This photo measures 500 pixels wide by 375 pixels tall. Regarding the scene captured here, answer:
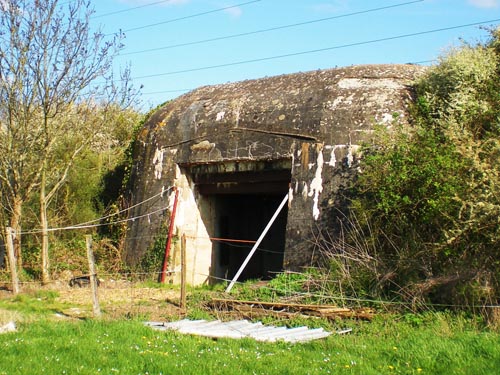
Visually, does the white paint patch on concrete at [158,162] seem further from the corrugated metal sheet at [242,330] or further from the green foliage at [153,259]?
the corrugated metal sheet at [242,330]

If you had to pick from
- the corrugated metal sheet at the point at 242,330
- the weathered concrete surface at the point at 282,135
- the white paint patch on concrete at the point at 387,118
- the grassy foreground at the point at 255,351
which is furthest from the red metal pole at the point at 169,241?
the grassy foreground at the point at 255,351

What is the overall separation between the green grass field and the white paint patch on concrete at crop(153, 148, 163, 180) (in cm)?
613

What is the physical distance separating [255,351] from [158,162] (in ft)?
26.6

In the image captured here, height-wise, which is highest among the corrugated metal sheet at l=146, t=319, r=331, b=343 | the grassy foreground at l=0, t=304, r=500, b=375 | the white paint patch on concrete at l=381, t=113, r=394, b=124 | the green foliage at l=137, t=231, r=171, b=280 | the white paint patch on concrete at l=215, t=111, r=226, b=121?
the white paint patch on concrete at l=215, t=111, r=226, b=121

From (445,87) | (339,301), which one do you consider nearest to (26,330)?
(339,301)

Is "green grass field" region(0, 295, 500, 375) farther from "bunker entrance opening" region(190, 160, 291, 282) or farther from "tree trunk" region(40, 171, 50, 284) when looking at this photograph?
"tree trunk" region(40, 171, 50, 284)

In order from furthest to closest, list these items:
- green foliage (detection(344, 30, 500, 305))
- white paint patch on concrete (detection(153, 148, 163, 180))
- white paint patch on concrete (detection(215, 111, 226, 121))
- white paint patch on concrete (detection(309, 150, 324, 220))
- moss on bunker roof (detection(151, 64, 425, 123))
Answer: white paint patch on concrete (detection(153, 148, 163, 180)) → white paint patch on concrete (detection(215, 111, 226, 121)) → moss on bunker roof (detection(151, 64, 425, 123)) → white paint patch on concrete (detection(309, 150, 324, 220)) → green foliage (detection(344, 30, 500, 305))

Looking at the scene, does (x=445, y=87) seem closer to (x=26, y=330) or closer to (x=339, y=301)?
(x=339, y=301)

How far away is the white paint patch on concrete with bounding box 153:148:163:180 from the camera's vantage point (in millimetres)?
14031

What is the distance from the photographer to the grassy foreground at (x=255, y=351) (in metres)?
5.88

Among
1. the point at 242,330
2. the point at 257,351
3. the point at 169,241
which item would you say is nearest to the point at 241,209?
the point at 169,241

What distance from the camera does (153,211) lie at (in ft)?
45.3

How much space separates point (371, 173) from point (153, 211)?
5.48 metres

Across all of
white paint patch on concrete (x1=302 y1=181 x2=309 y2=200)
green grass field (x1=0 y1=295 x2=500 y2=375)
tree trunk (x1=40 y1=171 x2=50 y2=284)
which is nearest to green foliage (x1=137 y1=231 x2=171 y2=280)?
tree trunk (x1=40 y1=171 x2=50 y2=284)
